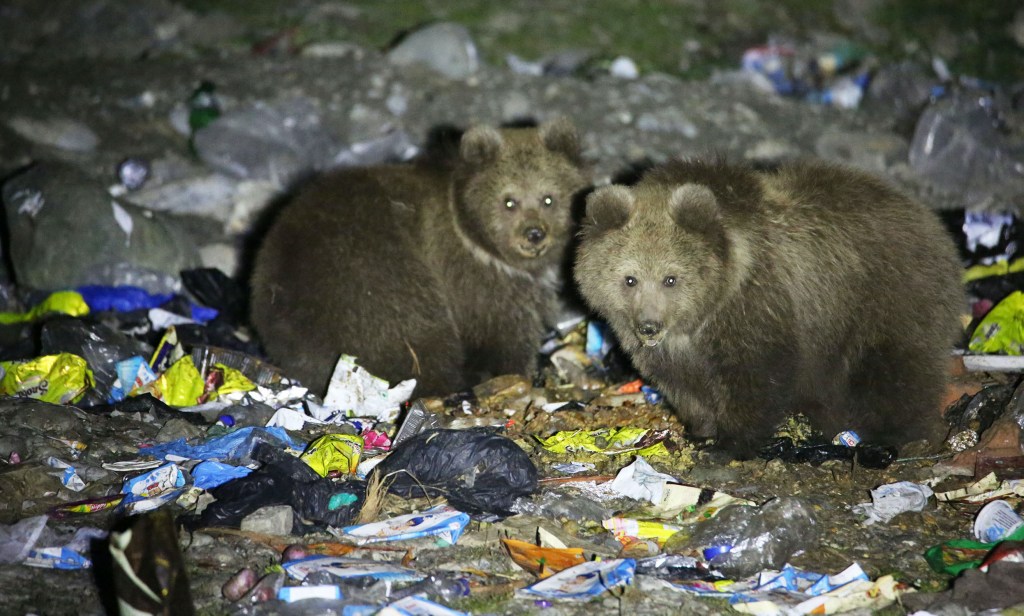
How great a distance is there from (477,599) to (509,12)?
9087 millimetres

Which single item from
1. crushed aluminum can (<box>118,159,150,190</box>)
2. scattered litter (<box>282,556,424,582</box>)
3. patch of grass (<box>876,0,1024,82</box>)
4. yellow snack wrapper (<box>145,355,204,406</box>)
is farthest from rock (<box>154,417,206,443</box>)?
patch of grass (<box>876,0,1024,82</box>)

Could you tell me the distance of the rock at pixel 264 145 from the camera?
8625 mm

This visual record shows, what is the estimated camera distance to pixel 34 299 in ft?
22.5

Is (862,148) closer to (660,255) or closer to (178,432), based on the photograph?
(660,255)

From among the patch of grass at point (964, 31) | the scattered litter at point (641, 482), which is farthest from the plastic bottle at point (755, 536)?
the patch of grass at point (964, 31)

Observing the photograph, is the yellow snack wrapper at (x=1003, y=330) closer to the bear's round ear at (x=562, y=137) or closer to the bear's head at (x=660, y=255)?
the bear's head at (x=660, y=255)

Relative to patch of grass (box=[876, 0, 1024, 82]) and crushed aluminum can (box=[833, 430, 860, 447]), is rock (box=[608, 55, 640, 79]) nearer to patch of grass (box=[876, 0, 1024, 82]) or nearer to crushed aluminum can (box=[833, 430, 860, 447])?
patch of grass (box=[876, 0, 1024, 82])

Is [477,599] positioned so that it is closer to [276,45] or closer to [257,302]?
[257,302]

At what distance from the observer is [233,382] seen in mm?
5715

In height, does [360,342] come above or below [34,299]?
above

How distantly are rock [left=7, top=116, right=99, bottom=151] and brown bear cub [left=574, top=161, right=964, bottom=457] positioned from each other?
6.15 meters

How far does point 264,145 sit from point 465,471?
5.16 m

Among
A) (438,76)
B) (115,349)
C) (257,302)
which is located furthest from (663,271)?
(438,76)

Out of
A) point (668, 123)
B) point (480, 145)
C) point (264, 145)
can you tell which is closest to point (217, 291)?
point (264, 145)
